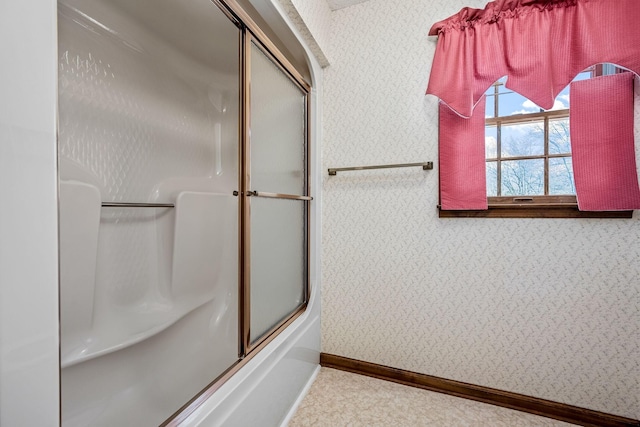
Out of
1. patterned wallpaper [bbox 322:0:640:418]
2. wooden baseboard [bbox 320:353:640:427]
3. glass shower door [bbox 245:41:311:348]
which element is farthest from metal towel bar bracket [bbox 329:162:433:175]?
wooden baseboard [bbox 320:353:640:427]

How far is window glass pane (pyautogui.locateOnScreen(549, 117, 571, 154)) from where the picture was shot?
148 centimetres

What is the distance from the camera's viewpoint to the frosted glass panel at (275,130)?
1.30 m

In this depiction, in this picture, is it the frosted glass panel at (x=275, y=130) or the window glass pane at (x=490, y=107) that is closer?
the frosted glass panel at (x=275, y=130)

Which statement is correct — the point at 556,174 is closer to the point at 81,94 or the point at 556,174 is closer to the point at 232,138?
the point at 232,138

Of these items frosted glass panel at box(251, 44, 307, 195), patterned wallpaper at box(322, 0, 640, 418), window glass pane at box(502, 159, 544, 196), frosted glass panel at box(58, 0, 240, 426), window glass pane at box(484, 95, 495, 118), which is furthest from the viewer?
window glass pane at box(484, 95, 495, 118)

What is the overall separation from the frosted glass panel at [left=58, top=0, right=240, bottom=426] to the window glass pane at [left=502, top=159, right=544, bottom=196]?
146cm

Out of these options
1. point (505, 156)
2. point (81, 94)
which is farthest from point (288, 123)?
point (505, 156)

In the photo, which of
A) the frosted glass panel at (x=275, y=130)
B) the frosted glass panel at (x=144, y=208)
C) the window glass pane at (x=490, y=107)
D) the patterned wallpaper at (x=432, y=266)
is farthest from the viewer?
the window glass pane at (x=490, y=107)

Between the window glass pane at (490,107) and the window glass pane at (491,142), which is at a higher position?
the window glass pane at (490,107)

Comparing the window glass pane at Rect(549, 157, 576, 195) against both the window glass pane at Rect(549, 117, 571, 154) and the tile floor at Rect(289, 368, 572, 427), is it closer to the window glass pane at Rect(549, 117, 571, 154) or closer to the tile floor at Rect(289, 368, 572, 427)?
the window glass pane at Rect(549, 117, 571, 154)

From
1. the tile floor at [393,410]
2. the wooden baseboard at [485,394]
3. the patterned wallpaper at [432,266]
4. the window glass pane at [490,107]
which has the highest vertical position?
the window glass pane at [490,107]

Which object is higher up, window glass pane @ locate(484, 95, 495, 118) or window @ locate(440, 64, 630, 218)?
window glass pane @ locate(484, 95, 495, 118)

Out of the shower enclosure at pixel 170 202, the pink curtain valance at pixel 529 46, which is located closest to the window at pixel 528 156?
the pink curtain valance at pixel 529 46

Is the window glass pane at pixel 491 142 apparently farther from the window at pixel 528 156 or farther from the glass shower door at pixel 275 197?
the glass shower door at pixel 275 197
